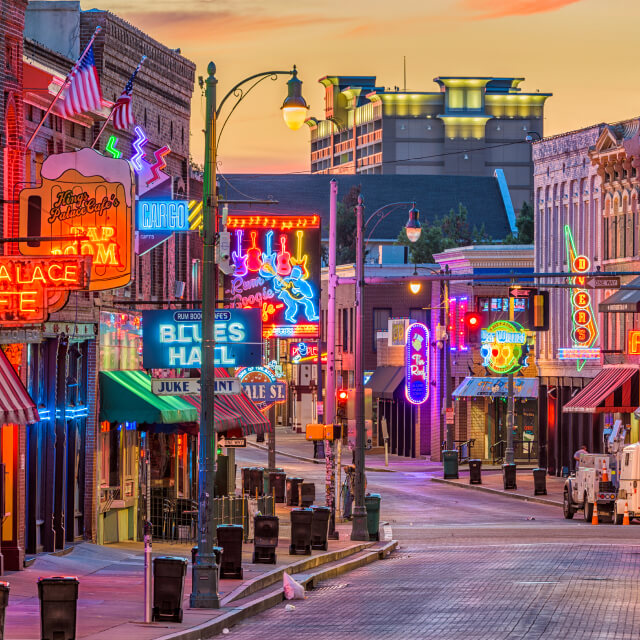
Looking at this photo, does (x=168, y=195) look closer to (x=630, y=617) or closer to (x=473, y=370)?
(x=630, y=617)

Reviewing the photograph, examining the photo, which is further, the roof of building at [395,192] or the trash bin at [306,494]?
the roof of building at [395,192]

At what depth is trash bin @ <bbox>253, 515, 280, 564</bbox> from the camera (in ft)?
97.5

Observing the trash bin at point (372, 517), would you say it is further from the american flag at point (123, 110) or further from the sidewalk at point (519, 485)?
the sidewalk at point (519, 485)

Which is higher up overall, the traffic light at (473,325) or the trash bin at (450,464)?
the traffic light at (473,325)

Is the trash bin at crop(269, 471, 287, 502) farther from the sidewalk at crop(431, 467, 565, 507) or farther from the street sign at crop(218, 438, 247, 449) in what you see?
the sidewalk at crop(431, 467, 565, 507)

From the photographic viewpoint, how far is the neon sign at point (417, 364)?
244ft

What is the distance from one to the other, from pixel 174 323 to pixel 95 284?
1.77 meters

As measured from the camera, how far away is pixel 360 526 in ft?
123

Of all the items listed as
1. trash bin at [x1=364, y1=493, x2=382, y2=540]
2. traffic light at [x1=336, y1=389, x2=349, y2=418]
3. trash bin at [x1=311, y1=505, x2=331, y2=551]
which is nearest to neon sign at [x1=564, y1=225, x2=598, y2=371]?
traffic light at [x1=336, y1=389, x2=349, y2=418]

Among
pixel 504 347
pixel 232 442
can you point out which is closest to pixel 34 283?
pixel 232 442

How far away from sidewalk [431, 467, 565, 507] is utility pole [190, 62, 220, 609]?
29.0 metres

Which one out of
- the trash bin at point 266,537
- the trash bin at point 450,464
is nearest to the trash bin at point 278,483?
the trash bin at point 450,464

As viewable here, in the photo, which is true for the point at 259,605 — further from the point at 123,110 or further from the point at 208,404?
the point at 123,110

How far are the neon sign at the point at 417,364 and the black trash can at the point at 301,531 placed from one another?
1672 inches
